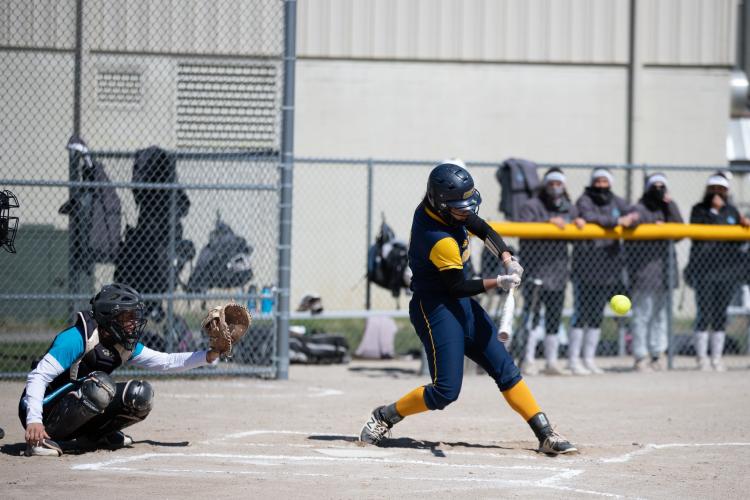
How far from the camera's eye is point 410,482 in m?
6.16

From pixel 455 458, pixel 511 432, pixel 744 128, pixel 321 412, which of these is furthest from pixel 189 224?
pixel 744 128

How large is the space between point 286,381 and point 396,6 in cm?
853

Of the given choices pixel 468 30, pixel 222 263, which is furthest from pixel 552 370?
pixel 468 30

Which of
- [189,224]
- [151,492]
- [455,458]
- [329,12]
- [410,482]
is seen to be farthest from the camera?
[329,12]

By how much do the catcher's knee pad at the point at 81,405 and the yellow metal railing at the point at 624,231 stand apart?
18.2ft

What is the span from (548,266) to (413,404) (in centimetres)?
503

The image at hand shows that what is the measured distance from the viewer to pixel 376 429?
292 inches

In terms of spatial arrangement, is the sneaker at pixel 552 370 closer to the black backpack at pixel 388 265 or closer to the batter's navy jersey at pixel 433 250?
the black backpack at pixel 388 265

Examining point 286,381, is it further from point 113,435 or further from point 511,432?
point 113,435

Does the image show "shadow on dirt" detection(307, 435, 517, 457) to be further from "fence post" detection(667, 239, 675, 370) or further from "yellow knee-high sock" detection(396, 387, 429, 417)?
"fence post" detection(667, 239, 675, 370)

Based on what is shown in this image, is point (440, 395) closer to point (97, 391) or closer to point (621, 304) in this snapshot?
point (97, 391)

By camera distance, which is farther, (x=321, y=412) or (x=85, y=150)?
(x=85, y=150)

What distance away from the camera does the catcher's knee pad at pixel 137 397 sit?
22.3 feet

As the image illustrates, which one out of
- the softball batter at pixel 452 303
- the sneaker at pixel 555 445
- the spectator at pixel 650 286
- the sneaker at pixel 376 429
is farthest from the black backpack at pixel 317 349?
the sneaker at pixel 555 445
